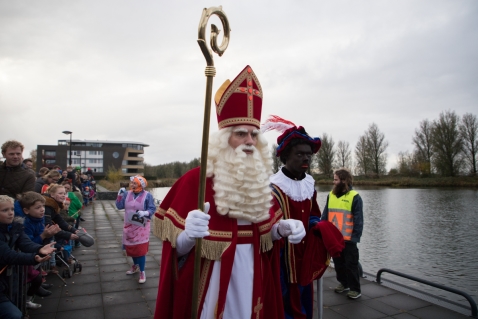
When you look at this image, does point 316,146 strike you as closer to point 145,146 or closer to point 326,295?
point 326,295

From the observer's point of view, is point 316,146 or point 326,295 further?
point 326,295

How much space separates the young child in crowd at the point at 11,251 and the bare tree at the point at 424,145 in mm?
44789

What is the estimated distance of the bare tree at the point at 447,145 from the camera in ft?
122

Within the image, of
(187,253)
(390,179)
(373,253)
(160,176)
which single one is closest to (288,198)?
(187,253)

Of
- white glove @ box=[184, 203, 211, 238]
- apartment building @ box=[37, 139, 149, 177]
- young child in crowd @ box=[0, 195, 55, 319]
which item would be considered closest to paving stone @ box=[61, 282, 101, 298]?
young child in crowd @ box=[0, 195, 55, 319]

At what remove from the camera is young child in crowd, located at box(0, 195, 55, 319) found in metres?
2.99

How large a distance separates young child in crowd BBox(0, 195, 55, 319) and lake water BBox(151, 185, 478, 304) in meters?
6.78

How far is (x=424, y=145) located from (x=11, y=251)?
48205mm

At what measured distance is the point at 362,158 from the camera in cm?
4766

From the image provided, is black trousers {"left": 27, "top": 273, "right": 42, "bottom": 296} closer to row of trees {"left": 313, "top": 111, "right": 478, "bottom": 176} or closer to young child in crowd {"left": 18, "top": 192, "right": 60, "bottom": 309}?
young child in crowd {"left": 18, "top": 192, "right": 60, "bottom": 309}

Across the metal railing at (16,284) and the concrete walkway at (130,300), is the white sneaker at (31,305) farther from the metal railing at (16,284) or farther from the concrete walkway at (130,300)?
the metal railing at (16,284)

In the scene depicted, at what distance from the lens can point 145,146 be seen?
8606 cm

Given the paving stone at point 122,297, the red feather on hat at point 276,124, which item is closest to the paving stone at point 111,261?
the paving stone at point 122,297

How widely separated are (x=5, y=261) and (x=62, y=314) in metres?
1.53
